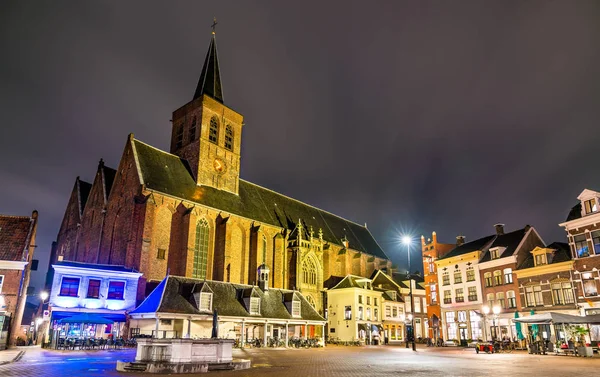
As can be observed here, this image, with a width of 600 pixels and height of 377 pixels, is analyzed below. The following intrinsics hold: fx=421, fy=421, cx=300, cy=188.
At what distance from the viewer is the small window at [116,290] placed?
35.5 m

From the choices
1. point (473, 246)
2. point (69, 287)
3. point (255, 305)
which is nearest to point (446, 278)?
point (473, 246)

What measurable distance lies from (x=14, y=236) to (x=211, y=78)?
3037 centimetres

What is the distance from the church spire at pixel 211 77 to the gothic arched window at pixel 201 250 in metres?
18.0

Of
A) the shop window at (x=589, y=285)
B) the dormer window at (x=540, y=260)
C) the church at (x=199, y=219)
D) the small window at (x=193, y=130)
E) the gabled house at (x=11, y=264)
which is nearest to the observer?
the gabled house at (x=11, y=264)

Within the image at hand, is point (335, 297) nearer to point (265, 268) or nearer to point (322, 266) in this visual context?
point (322, 266)

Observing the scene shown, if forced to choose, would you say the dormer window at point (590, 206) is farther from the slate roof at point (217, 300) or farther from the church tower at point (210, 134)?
the church tower at point (210, 134)

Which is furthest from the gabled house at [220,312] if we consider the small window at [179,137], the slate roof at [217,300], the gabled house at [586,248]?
the gabled house at [586,248]

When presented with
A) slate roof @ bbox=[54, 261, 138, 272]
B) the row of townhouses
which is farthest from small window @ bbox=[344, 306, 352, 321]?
slate roof @ bbox=[54, 261, 138, 272]

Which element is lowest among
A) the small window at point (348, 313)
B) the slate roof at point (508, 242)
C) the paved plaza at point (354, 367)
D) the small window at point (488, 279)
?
the paved plaza at point (354, 367)

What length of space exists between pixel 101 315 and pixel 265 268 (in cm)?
1686

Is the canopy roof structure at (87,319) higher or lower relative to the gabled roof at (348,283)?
lower

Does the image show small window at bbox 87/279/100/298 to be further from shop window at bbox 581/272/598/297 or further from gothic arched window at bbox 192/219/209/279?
shop window at bbox 581/272/598/297

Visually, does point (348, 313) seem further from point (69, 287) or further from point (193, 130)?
point (69, 287)

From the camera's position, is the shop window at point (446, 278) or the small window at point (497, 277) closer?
the small window at point (497, 277)
